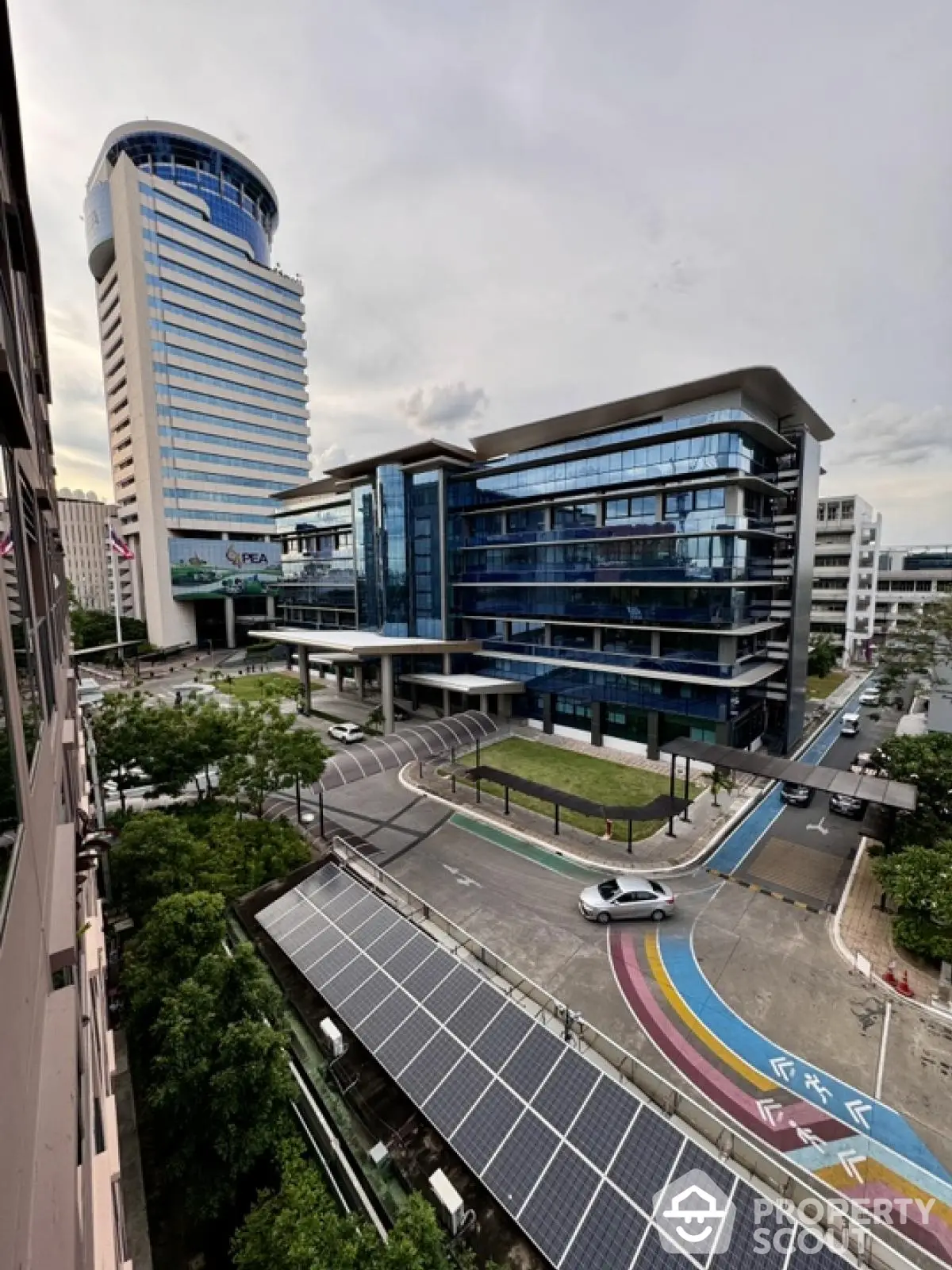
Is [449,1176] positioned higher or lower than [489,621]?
lower

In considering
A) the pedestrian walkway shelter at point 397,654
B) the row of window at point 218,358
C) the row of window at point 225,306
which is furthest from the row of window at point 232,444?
the pedestrian walkway shelter at point 397,654

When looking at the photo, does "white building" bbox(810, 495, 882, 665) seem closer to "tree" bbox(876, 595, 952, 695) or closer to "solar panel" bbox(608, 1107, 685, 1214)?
"tree" bbox(876, 595, 952, 695)

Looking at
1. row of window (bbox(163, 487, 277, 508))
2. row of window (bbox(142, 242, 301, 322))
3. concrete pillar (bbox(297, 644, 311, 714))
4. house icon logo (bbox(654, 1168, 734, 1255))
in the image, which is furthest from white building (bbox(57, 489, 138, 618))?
house icon logo (bbox(654, 1168, 734, 1255))

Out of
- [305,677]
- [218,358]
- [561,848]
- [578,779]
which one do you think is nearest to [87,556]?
[218,358]

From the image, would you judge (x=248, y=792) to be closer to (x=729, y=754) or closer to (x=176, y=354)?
(x=729, y=754)

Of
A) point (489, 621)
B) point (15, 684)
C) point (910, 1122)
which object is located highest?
point (15, 684)

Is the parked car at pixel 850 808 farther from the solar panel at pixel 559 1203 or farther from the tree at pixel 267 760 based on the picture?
the tree at pixel 267 760

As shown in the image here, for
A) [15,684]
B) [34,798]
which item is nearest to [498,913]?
[34,798]

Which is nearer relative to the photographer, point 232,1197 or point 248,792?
point 232,1197

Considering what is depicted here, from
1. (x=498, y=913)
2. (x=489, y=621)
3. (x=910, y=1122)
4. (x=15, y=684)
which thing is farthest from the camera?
(x=489, y=621)
